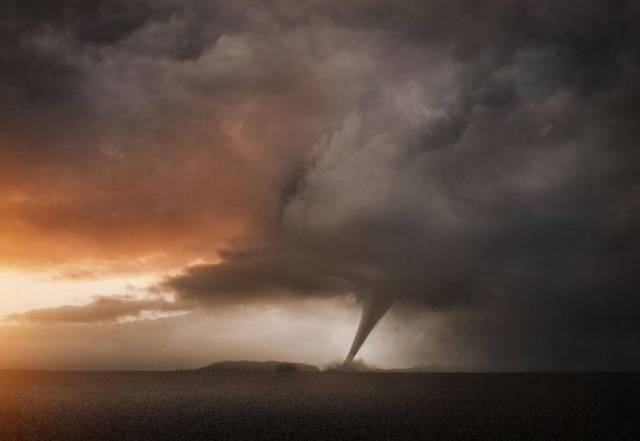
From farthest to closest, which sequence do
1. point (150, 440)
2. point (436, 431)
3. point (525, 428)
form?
point (525, 428) < point (436, 431) < point (150, 440)

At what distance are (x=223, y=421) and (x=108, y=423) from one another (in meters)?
12.4

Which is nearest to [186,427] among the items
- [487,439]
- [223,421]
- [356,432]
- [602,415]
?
[223,421]

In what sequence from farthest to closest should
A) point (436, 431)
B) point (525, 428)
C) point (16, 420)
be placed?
point (16, 420)
point (525, 428)
point (436, 431)

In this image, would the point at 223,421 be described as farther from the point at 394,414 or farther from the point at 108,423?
the point at 394,414

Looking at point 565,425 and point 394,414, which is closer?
point 565,425

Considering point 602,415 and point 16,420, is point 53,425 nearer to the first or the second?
point 16,420

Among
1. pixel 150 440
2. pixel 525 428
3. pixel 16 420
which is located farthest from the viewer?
pixel 16 420

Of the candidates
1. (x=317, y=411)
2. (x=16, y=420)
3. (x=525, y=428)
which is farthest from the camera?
(x=317, y=411)

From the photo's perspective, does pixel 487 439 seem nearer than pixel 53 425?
Yes

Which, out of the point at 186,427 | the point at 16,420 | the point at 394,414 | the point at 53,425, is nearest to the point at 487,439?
the point at 394,414

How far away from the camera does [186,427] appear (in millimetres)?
54562

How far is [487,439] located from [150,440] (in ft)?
96.0

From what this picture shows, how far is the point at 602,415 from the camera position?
69.2 meters

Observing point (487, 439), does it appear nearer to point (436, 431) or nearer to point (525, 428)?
point (436, 431)
